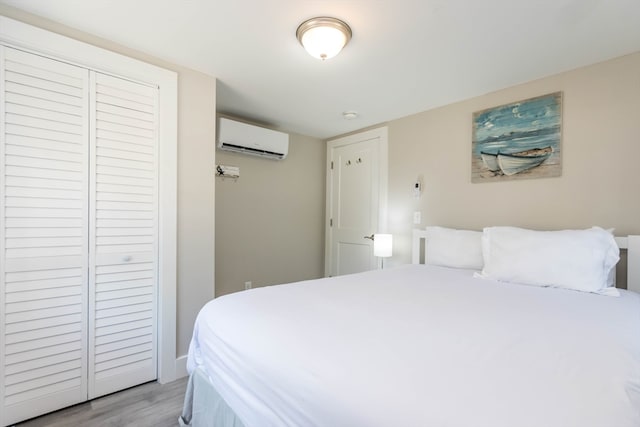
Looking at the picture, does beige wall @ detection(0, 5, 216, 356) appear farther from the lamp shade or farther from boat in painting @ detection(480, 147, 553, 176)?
boat in painting @ detection(480, 147, 553, 176)

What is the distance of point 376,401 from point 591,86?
254 cm

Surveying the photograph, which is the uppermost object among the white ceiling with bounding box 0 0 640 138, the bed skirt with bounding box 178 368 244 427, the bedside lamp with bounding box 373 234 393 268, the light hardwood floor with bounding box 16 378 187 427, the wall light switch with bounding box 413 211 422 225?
the white ceiling with bounding box 0 0 640 138

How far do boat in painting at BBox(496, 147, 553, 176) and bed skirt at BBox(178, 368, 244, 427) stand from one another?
2478 millimetres

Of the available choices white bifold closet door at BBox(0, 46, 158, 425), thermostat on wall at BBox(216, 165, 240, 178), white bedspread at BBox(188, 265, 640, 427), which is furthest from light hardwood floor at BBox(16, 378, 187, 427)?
thermostat on wall at BBox(216, 165, 240, 178)

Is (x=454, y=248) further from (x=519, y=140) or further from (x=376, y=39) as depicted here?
(x=376, y=39)

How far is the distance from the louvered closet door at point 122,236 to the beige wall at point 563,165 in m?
2.32

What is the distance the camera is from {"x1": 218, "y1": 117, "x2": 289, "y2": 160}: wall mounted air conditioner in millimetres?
2854

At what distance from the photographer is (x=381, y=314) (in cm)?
119

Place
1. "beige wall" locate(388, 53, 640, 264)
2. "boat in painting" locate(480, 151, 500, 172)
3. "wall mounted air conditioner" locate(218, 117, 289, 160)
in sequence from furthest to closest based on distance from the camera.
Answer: "wall mounted air conditioner" locate(218, 117, 289, 160), "boat in painting" locate(480, 151, 500, 172), "beige wall" locate(388, 53, 640, 264)

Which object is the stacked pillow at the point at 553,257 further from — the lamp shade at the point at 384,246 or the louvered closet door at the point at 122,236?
the louvered closet door at the point at 122,236

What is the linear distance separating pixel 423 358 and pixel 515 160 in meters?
2.11

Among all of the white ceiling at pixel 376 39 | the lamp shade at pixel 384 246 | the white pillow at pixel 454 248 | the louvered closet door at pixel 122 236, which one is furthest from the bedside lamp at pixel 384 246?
the louvered closet door at pixel 122 236

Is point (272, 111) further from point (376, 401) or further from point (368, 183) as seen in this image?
point (376, 401)

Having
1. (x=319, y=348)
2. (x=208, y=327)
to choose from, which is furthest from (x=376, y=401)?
(x=208, y=327)
